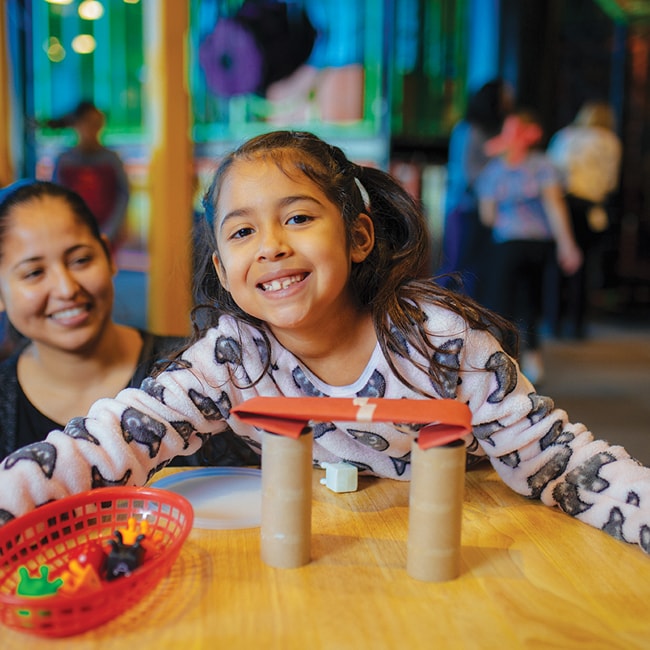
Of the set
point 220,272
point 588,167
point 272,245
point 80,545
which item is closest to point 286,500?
point 80,545

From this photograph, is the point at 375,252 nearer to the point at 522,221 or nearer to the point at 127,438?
the point at 127,438

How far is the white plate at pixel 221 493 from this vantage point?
867mm

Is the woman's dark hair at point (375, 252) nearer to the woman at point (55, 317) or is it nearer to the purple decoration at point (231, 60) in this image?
the woman at point (55, 317)

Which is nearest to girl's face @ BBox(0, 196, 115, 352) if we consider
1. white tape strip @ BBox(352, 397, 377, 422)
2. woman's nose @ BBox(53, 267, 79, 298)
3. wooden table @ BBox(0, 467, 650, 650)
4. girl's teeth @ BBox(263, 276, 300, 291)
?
woman's nose @ BBox(53, 267, 79, 298)

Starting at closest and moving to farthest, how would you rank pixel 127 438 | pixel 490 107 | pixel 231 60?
pixel 127 438
pixel 231 60
pixel 490 107

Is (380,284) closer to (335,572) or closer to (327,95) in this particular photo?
(335,572)

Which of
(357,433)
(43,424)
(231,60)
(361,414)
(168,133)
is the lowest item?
(43,424)

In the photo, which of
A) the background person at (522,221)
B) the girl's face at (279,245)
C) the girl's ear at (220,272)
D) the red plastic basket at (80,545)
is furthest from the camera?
the background person at (522,221)

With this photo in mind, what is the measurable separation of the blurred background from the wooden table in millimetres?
834

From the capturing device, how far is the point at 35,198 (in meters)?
1.35

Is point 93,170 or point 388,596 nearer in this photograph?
point 388,596

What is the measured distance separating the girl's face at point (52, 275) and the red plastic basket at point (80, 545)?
551mm

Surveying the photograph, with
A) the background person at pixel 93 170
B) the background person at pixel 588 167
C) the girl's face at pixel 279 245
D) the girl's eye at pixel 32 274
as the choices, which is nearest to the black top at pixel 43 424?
the girl's eye at pixel 32 274

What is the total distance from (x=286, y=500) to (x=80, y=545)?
0.22m
